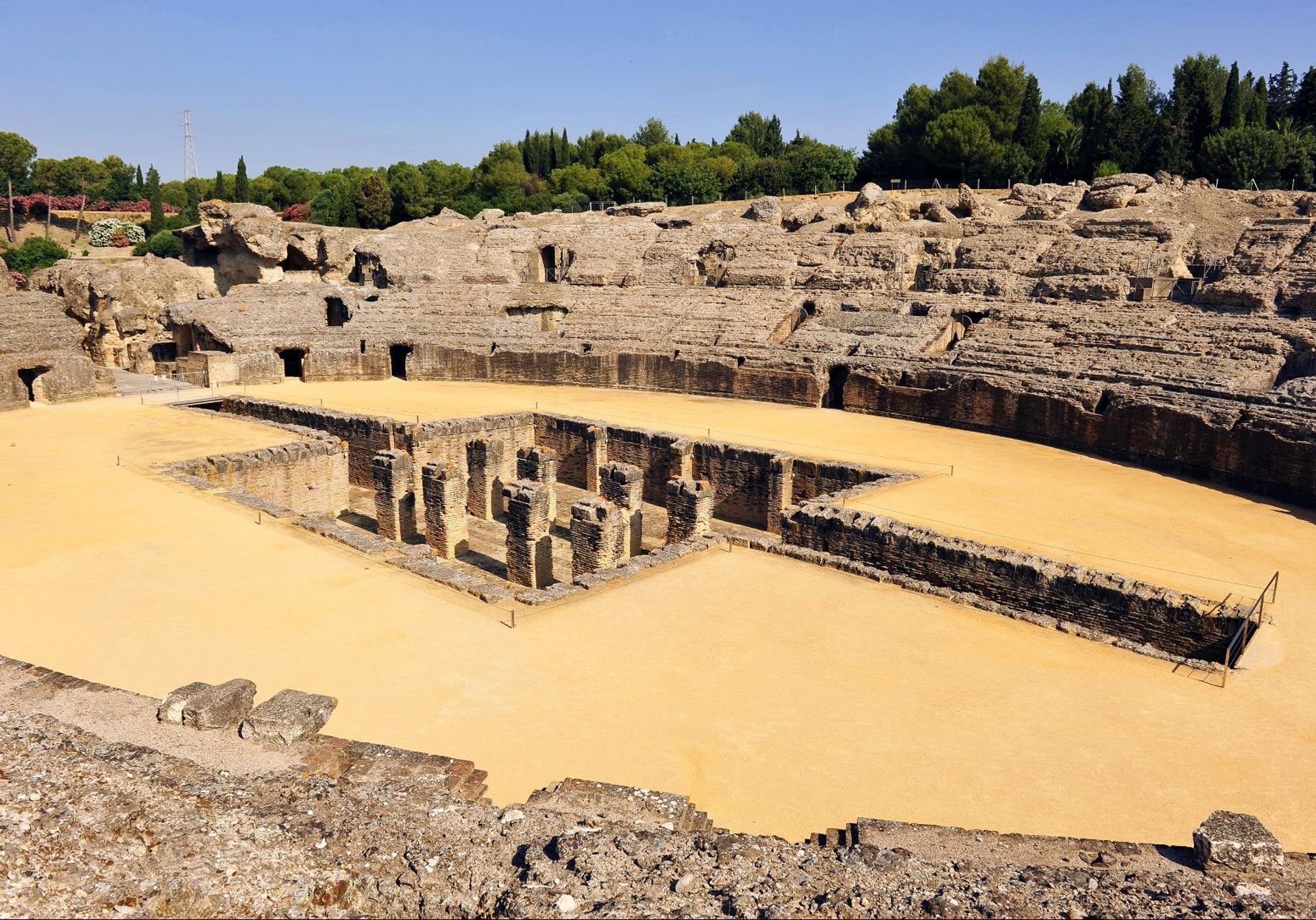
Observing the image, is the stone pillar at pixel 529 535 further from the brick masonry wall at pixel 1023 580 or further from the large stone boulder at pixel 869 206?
the large stone boulder at pixel 869 206

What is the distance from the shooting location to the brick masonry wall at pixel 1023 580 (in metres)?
8.99

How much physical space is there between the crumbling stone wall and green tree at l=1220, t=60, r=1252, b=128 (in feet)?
110

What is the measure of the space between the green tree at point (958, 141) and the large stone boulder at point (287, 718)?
35.6 m

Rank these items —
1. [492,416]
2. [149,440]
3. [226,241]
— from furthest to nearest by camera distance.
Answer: [226,241] → [492,416] → [149,440]

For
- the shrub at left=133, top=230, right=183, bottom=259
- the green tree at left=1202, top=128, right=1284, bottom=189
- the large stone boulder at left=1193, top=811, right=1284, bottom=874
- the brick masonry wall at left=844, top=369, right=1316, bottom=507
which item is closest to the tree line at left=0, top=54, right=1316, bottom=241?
the green tree at left=1202, top=128, right=1284, bottom=189

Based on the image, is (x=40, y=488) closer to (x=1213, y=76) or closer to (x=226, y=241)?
(x=226, y=241)

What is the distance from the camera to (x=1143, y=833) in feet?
19.2

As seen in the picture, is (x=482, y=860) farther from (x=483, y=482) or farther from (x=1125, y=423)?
(x=1125, y=423)

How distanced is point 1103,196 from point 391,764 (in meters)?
28.2

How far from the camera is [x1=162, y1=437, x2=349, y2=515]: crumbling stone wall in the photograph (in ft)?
50.9

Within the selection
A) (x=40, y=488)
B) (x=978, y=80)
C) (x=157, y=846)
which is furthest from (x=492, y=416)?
(x=978, y=80)

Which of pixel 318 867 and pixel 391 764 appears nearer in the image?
pixel 318 867

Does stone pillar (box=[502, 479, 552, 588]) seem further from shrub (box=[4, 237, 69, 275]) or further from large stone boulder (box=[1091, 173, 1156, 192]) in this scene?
shrub (box=[4, 237, 69, 275])

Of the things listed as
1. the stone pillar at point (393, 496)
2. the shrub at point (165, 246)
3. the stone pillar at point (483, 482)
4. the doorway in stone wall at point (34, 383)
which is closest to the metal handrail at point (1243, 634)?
the stone pillar at point (393, 496)
